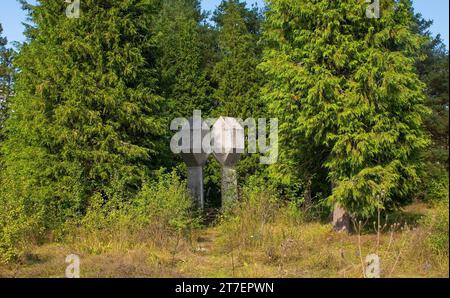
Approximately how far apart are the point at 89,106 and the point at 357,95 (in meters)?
5.94

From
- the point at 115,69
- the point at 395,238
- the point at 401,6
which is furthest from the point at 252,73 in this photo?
the point at 395,238

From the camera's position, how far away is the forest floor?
654 centimetres

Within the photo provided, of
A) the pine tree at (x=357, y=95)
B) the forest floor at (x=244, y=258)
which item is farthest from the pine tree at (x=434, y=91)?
the forest floor at (x=244, y=258)

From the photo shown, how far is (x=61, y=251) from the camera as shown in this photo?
8.09 meters

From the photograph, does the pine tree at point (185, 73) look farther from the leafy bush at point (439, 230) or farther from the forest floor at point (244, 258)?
the leafy bush at point (439, 230)

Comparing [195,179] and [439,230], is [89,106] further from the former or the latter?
[439,230]

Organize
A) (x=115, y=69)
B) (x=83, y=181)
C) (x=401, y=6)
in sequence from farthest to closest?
(x=115, y=69), (x=83, y=181), (x=401, y=6)

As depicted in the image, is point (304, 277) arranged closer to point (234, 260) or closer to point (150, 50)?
point (234, 260)

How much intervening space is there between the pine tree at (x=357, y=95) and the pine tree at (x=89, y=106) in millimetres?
3647

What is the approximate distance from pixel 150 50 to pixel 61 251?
245 inches

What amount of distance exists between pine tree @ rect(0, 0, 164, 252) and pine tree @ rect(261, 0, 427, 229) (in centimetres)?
365

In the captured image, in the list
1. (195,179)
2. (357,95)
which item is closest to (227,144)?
(195,179)

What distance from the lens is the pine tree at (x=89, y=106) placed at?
10.5m

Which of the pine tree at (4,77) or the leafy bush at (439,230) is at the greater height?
the pine tree at (4,77)
